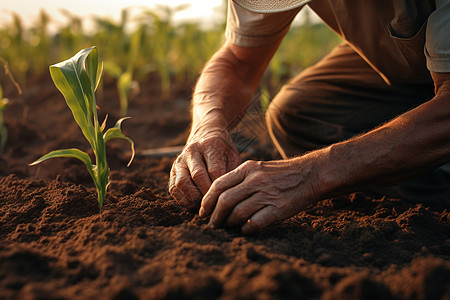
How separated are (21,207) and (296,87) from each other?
4.82ft

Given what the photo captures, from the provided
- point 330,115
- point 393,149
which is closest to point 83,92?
point 393,149

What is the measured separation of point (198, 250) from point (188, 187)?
34cm

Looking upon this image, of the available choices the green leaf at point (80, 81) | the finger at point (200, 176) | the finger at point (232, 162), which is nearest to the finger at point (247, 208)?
the finger at point (200, 176)

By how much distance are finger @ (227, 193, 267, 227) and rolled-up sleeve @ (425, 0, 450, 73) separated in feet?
2.23

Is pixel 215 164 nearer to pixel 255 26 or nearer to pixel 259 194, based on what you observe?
pixel 259 194

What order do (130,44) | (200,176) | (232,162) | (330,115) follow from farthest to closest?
(130,44), (330,115), (232,162), (200,176)

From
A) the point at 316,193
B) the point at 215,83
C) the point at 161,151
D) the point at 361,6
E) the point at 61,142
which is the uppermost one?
the point at 361,6

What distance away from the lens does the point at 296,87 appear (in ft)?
7.70

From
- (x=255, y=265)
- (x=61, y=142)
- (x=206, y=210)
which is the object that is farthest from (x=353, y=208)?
(x=61, y=142)

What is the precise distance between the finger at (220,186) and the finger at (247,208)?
7 centimetres

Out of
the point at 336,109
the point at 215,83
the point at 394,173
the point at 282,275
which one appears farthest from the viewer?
the point at 336,109

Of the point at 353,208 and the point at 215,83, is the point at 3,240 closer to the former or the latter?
the point at 215,83

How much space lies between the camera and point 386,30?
1.63 metres

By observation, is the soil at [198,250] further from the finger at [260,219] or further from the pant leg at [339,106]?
the pant leg at [339,106]
